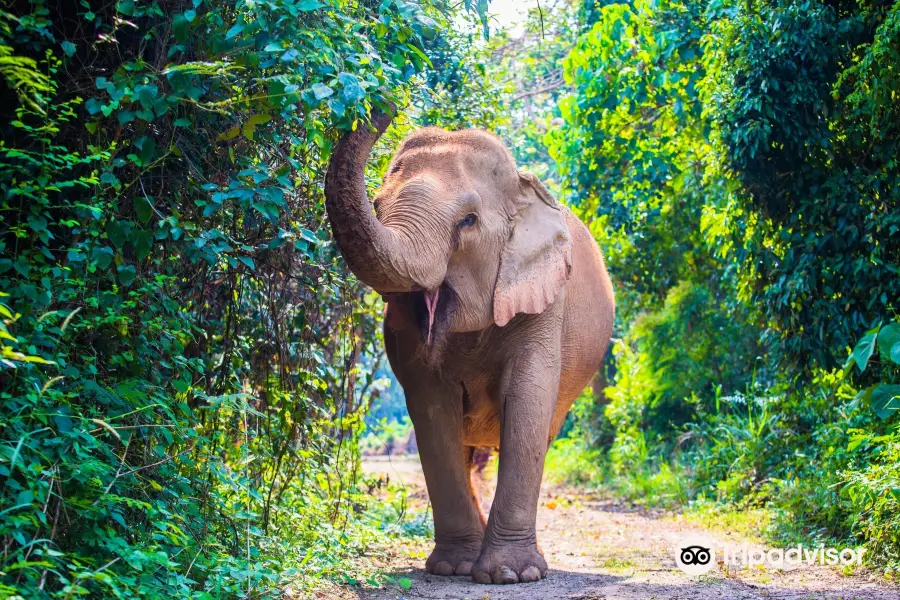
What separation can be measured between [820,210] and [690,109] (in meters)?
3.68

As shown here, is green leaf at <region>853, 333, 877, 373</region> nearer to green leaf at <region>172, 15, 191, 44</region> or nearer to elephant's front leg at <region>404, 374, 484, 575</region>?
elephant's front leg at <region>404, 374, 484, 575</region>

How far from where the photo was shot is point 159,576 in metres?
4.00

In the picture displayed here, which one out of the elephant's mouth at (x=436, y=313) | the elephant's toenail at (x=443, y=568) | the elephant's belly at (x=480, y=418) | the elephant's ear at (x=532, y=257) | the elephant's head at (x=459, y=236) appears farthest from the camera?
the elephant's belly at (x=480, y=418)

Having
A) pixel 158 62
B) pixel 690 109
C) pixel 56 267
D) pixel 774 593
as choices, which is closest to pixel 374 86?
pixel 158 62

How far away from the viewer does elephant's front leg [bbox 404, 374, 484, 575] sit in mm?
6418

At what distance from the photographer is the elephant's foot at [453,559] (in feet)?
20.7

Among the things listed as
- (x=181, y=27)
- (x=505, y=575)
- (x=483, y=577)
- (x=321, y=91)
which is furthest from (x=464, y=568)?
(x=181, y=27)

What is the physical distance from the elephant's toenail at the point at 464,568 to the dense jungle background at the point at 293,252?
0.75 meters

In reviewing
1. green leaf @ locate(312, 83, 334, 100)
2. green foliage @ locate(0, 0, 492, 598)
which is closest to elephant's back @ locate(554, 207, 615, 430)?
green foliage @ locate(0, 0, 492, 598)

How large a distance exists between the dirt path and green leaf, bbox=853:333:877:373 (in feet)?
4.16

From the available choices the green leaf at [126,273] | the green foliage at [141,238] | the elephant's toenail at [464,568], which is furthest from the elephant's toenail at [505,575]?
the green leaf at [126,273]

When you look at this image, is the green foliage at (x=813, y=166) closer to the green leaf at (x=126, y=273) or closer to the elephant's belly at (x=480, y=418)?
the elephant's belly at (x=480, y=418)

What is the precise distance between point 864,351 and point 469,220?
8.21 feet

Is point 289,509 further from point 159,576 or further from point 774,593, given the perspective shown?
point 774,593
